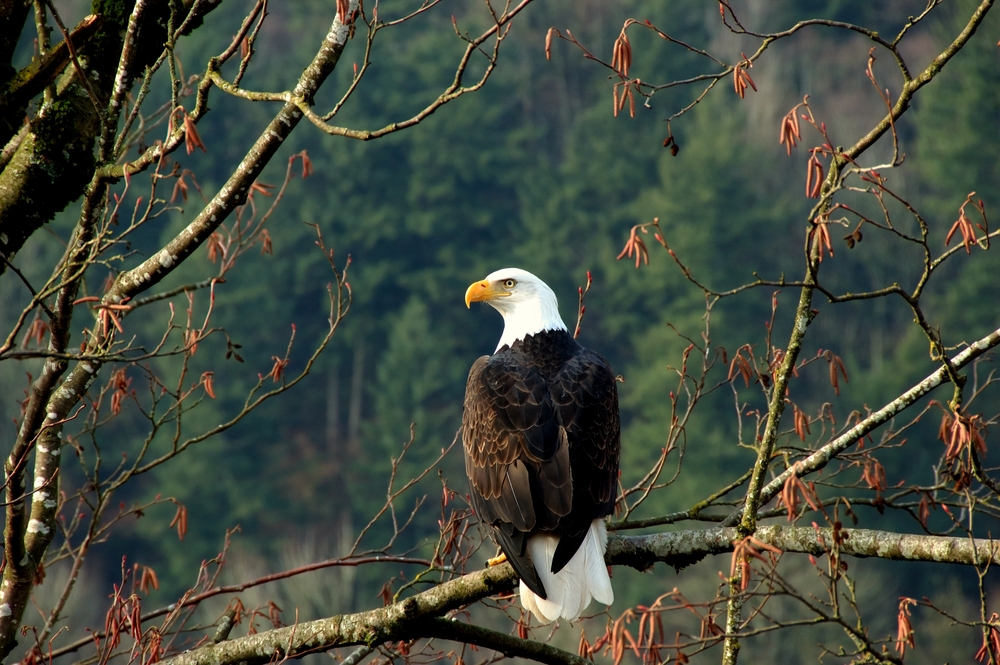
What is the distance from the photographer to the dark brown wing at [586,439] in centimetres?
405

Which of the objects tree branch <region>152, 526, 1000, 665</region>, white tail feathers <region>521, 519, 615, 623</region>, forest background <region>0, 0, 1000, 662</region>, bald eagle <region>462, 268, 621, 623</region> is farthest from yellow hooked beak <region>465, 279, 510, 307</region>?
forest background <region>0, 0, 1000, 662</region>

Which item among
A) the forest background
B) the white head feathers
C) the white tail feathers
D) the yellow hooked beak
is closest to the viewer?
the white tail feathers

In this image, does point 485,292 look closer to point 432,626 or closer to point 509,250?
point 432,626

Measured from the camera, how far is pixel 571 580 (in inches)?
157

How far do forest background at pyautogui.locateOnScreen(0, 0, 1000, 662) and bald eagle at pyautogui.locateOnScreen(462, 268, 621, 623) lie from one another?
98.0ft

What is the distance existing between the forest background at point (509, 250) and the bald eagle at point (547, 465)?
29863mm

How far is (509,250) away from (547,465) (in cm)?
4231

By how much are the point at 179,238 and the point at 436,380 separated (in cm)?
3696

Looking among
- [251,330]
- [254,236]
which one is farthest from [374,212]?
[254,236]

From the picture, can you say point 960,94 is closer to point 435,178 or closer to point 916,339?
point 916,339

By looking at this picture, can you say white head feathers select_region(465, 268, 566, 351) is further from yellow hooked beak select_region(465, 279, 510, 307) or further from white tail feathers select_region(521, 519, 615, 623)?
white tail feathers select_region(521, 519, 615, 623)

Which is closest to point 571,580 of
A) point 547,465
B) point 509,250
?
point 547,465

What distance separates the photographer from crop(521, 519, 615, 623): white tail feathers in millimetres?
3914

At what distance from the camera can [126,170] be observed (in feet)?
10.1
